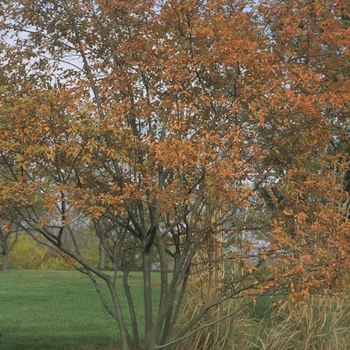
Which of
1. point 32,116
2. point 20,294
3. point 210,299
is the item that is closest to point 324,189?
point 210,299

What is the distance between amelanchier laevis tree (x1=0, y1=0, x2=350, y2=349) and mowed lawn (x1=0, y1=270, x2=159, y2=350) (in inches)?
115

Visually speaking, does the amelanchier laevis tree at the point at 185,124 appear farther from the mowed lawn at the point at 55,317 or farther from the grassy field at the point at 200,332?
the mowed lawn at the point at 55,317

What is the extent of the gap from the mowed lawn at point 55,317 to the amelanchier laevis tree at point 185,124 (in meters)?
2.92

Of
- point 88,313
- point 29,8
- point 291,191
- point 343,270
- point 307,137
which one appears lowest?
point 88,313

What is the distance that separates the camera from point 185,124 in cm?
559

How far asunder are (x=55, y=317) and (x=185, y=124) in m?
8.01

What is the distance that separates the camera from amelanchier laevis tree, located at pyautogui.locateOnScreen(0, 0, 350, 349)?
5211 millimetres

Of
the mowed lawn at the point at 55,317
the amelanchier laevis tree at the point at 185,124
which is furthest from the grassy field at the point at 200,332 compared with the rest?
the amelanchier laevis tree at the point at 185,124

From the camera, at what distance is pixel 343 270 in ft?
17.4

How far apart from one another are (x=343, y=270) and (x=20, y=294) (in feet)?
44.6

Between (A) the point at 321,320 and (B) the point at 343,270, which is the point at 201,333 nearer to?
(A) the point at 321,320

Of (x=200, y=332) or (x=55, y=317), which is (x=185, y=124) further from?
(x=55, y=317)

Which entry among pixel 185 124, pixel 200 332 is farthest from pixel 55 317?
pixel 185 124

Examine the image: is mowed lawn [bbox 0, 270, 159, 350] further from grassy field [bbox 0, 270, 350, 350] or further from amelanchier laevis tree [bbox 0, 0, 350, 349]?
amelanchier laevis tree [bbox 0, 0, 350, 349]
